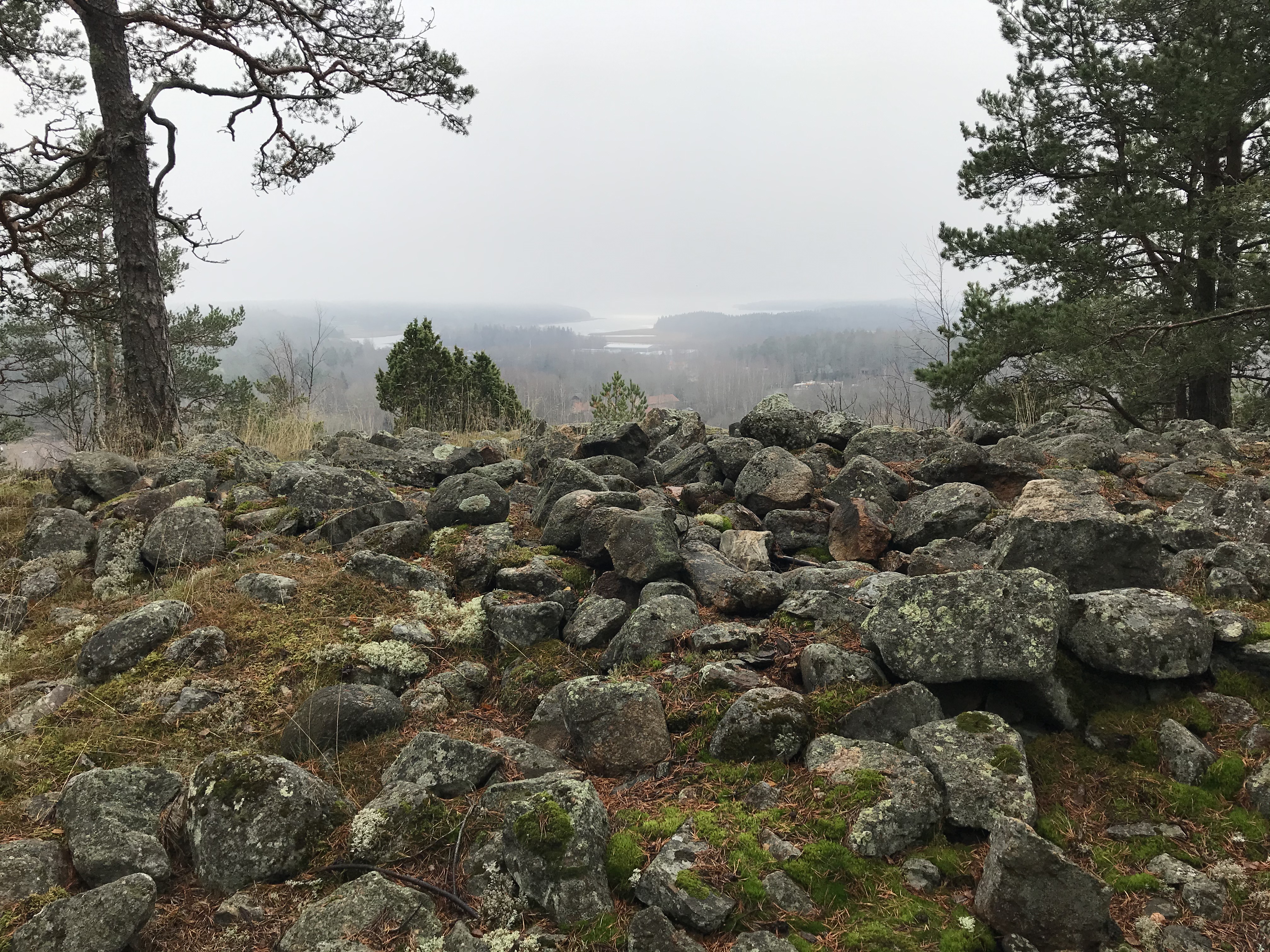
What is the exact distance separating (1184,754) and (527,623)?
3568 millimetres

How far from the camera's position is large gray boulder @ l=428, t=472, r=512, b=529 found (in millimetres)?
6688

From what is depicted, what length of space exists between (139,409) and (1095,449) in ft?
42.2

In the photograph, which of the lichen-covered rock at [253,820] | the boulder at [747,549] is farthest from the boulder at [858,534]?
the lichen-covered rock at [253,820]

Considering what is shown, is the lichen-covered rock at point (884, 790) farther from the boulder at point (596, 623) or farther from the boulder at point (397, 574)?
the boulder at point (397, 574)

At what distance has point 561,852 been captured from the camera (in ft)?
8.84

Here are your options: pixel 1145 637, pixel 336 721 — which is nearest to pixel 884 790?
pixel 1145 637

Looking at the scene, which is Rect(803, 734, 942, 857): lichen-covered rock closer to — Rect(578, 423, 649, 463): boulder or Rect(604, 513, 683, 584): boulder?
Rect(604, 513, 683, 584): boulder

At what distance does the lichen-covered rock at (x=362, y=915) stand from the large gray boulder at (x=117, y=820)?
0.75m

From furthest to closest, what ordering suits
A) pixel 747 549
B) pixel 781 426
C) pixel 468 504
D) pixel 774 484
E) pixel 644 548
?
1. pixel 781 426
2. pixel 774 484
3. pixel 468 504
4. pixel 747 549
5. pixel 644 548

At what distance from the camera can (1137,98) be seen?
1424 centimetres

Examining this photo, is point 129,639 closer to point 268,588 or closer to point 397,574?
point 268,588

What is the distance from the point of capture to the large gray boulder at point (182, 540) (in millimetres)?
5945

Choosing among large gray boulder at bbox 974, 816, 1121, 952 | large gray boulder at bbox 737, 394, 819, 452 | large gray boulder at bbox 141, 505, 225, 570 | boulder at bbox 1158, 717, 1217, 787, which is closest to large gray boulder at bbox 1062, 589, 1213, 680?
boulder at bbox 1158, 717, 1217, 787

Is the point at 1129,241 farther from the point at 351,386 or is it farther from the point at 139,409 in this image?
the point at 351,386
